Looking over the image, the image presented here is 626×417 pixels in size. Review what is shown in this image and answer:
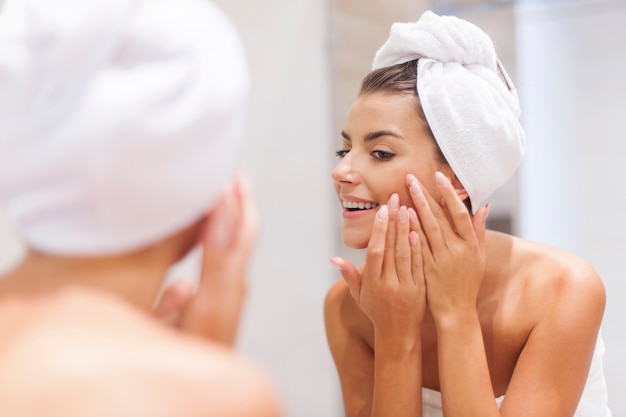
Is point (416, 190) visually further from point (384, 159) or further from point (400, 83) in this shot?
point (400, 83)

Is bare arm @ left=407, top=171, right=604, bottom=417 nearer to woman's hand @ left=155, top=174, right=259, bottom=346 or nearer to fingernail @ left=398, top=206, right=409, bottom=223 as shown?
fingernail @ left=398, top=206, right=409, bottom=223

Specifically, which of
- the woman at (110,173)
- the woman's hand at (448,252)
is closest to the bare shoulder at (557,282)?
the woman's hand at (448,252)

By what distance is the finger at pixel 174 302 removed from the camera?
875mm

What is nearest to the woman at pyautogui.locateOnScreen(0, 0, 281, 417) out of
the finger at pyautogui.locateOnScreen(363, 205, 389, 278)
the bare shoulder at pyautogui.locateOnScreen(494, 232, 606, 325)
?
the finger at pyautogui.locateOnScreen(363, 205, 389, 278)

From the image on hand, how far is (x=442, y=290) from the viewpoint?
1220 mm

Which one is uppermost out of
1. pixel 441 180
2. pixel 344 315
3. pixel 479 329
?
pixel 441 180

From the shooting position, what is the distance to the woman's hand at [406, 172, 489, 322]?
1218mm

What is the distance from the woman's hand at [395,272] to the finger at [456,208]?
61 mm

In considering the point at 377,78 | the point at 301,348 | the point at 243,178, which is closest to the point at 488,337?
the point at 377,78

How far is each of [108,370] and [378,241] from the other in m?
0.73

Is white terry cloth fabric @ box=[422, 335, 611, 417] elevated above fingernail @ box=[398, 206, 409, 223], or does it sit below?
below

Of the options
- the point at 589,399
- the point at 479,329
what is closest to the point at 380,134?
the point at 479,329

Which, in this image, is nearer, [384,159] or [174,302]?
[174,302]

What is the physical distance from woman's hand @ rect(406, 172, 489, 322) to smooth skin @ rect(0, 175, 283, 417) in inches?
20.9
